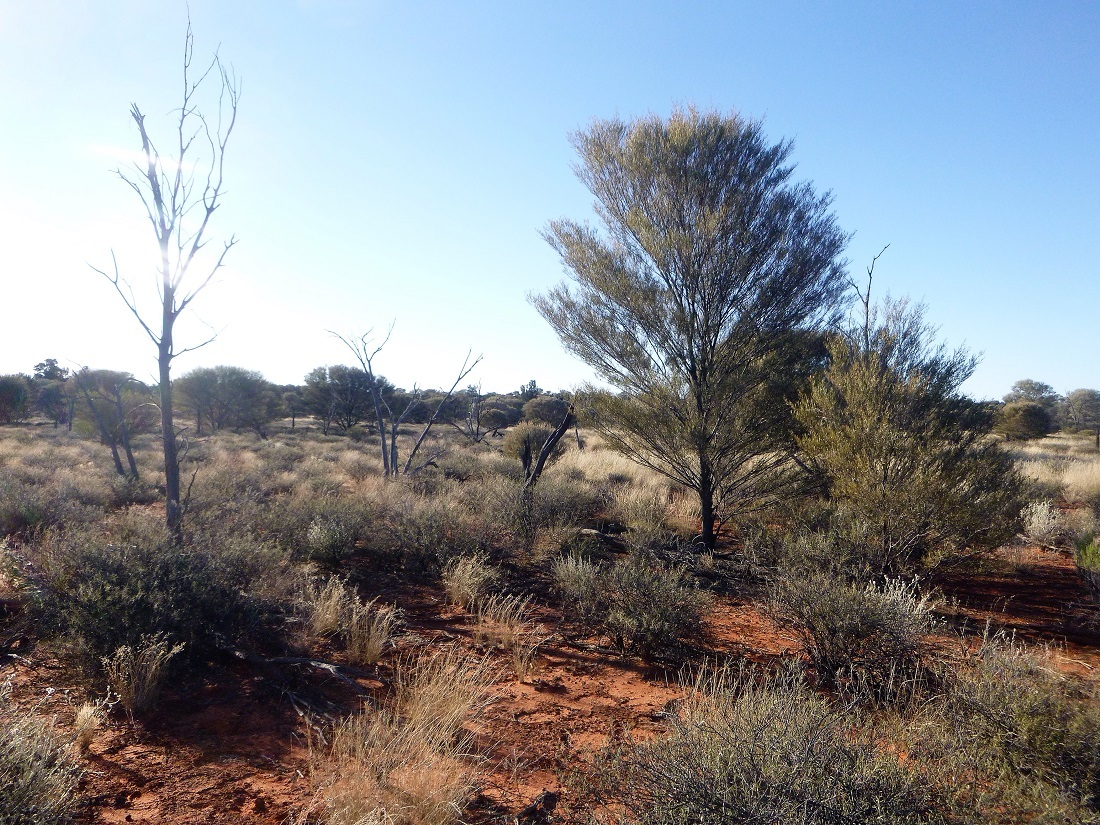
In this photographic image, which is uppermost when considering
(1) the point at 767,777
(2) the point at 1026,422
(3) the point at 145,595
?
(2) the point at 1026,422

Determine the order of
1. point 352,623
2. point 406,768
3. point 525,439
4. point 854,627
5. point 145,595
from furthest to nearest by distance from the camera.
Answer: point 525,439 < point 352,623 < point 854,627 < point 145,595 < point 406,768

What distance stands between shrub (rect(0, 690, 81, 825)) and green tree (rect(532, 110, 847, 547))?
7.60m

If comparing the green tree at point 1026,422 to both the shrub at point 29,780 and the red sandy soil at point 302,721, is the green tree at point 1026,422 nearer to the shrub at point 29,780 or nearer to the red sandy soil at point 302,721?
the red sandy soil at point 302,721

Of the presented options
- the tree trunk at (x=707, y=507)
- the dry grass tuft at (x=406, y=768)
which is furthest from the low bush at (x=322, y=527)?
the tree trunk at (x=707, y=507)

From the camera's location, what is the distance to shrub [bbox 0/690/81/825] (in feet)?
8.04

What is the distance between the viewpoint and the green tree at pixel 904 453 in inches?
276

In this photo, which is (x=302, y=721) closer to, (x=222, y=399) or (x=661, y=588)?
(x=661, y=588)

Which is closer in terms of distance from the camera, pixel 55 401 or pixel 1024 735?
pixel 1024 735

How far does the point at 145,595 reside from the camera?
15.2ft

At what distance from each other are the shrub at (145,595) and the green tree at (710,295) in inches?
227

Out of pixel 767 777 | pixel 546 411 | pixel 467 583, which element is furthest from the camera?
pixel 546 411

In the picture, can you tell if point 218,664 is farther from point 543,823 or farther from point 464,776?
point 543,823

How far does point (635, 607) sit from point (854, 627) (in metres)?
1.87

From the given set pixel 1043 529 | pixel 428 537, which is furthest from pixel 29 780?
pixel 1043 529
